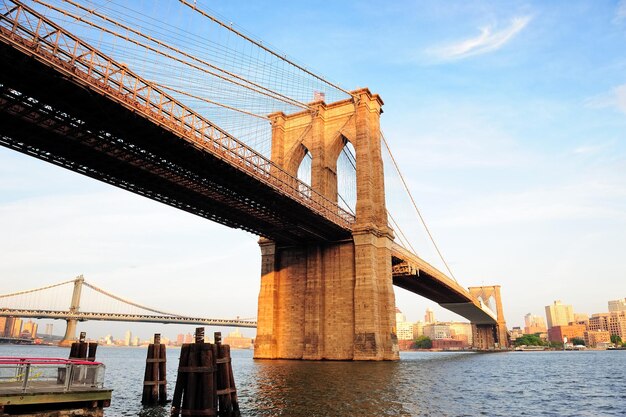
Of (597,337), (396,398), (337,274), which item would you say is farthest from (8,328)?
(597,337)

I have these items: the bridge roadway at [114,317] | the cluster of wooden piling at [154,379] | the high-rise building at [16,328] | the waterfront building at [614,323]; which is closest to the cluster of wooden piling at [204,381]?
the cluster of wooden piling at [154,379]

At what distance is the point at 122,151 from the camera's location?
27609 mm

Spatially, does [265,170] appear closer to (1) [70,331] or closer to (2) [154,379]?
(2) [154,379]

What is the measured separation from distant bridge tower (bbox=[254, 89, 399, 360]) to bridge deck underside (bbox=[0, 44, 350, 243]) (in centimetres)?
579

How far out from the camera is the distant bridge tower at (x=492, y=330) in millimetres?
128375

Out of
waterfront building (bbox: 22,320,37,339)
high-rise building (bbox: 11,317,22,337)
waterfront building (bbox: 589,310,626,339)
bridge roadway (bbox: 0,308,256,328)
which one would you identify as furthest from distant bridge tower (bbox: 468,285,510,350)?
waterfront building (bbox: 22,320,37,339)

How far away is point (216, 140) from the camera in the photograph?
2870 cm

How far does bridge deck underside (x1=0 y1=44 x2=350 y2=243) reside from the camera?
20641 millimetres

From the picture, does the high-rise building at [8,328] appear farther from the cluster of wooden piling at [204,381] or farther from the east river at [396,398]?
the cluster of wooden piling at [204,381]

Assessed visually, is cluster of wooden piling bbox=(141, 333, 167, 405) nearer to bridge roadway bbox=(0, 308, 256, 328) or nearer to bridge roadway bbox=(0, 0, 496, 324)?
bridge roadway bbox=(0, 0, 496, 324)

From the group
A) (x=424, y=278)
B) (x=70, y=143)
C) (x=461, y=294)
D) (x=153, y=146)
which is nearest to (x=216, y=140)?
(x=153, y=146)

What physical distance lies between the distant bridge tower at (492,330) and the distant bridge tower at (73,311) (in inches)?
4144

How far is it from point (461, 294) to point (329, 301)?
43.5m

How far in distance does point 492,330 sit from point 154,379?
132 m
